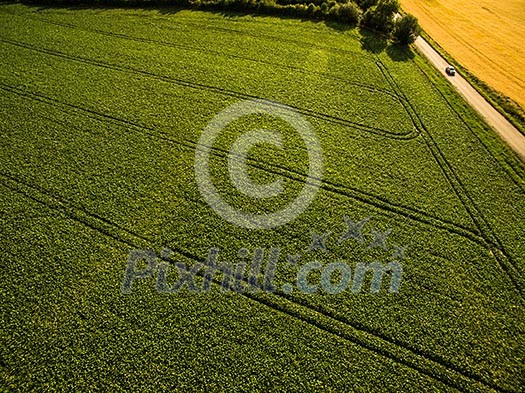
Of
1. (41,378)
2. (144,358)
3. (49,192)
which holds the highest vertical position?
(49,192)

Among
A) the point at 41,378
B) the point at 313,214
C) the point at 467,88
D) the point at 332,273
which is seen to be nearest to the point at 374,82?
the point at 467,88

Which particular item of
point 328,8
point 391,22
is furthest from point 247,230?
point 328,8

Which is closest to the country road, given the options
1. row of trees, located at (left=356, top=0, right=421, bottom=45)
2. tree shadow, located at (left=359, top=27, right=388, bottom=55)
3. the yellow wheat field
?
row of trees, located at (left=356, top=0, right=421, bottom=45)

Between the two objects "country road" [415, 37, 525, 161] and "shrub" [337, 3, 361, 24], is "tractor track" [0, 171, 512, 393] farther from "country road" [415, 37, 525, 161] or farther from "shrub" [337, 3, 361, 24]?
"shrub" [337, 3, 361, 24]

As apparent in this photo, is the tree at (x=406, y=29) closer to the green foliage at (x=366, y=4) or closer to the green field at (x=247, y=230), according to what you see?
the green field at (x=247, y=230)

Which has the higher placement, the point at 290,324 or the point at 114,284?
the point at 290,324

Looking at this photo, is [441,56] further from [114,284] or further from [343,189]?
[114,284]

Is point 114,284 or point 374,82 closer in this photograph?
point 114,284
